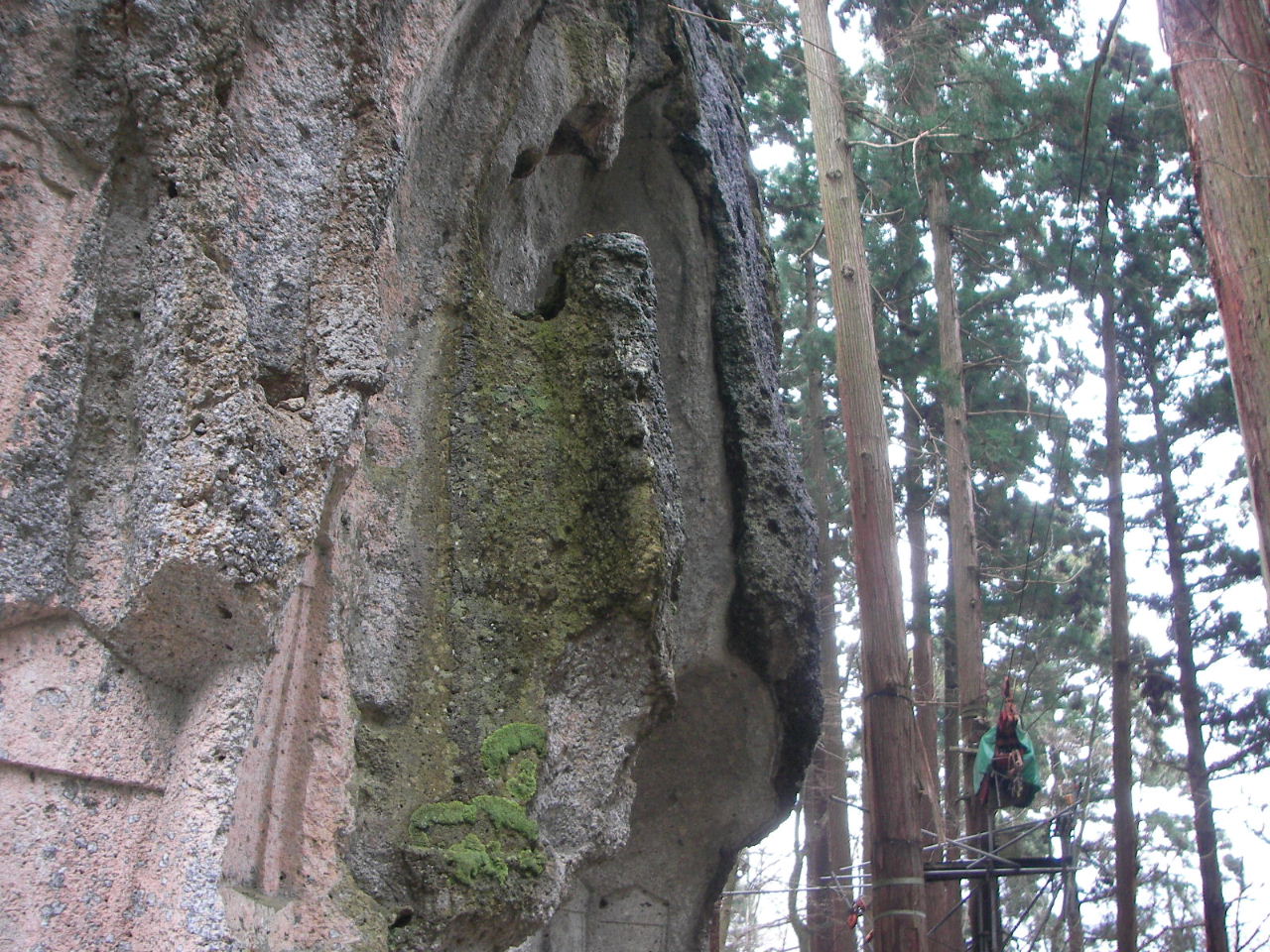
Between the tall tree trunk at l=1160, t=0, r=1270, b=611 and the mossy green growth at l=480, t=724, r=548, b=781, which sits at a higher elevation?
the tall tree trunk at l=1160, t=0, r=1270, b=611

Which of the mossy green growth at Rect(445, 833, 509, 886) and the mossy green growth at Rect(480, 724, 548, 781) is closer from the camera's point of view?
the mossy green growth at Rect(445, 833, 509, 886)

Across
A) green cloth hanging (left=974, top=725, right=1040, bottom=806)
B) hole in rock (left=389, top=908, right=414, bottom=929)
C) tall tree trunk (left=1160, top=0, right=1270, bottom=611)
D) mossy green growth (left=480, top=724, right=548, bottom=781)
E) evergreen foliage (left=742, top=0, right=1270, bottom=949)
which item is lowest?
hole in rock (left=389, top=908, right=414, bottom=929)

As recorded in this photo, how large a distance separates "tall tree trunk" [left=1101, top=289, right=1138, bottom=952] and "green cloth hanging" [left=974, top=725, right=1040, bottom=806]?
4700 millimetres

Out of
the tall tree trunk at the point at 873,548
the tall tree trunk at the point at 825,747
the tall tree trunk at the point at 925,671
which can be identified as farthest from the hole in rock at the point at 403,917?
the tall tree trunk at the point at 825,747

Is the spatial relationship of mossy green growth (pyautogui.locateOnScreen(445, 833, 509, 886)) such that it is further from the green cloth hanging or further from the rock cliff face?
the green cloth hanging

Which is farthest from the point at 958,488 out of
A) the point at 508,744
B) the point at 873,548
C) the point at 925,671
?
the point at 508,744

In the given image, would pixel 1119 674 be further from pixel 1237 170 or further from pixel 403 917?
pixel 403 917

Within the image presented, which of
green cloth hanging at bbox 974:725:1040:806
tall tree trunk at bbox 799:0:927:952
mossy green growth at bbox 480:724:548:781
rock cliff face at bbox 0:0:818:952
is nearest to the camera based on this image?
rock cliff face at bbox 0:0:818:952

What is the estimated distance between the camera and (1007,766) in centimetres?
798

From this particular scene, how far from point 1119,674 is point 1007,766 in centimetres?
671

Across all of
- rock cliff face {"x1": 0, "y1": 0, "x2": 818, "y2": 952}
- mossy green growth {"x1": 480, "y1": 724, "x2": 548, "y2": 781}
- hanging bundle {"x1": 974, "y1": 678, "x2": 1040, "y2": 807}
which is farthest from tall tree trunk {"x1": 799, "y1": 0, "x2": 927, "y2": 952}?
mossy green growth {"x1": 480, "y1": 724, "x2": 548, "y2": 781}

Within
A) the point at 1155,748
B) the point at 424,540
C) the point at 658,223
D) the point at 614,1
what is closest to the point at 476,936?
the point at 424,540

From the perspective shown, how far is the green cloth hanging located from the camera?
7879 millimetres

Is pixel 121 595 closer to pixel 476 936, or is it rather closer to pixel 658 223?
pixel 476 936
